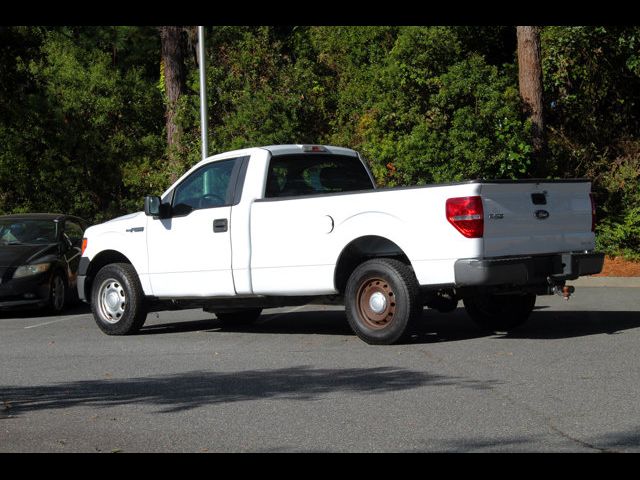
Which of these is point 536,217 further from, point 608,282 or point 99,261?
point 608,282

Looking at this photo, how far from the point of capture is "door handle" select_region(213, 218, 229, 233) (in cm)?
1240

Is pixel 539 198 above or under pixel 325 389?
above

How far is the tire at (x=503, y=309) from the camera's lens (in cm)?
1248

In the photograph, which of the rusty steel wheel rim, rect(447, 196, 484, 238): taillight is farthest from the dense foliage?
rect(447, 196, 484, 238): taillight

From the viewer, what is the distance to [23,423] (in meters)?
7.68

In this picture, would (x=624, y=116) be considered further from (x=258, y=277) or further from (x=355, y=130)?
(x=258, y=277)

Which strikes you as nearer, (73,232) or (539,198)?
(539,198)

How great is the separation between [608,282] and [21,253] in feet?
32.7

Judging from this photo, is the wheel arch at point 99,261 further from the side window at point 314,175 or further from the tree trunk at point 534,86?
the tree trunk at point 534,86

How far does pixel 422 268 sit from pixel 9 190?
22.2m

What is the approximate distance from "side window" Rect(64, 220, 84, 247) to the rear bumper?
853 centimetres

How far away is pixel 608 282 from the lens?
19.7 metres

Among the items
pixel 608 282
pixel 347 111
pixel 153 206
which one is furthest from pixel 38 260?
pixel 347 111
